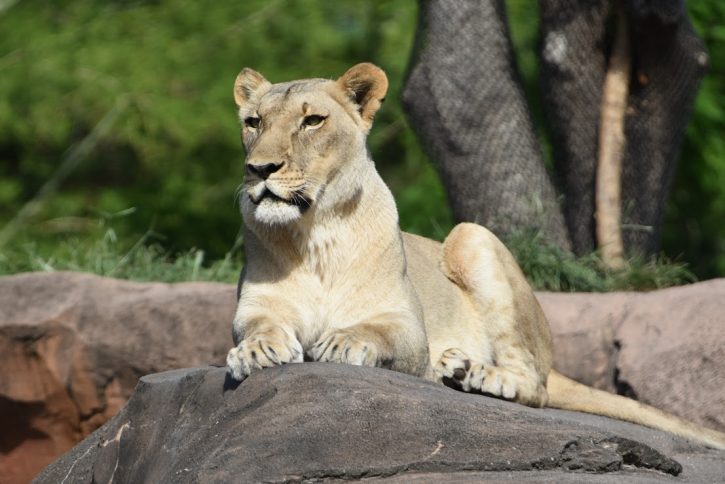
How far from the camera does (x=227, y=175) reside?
38.9 feet

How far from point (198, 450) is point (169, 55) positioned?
312 inches

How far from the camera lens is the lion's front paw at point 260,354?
4.41 metres

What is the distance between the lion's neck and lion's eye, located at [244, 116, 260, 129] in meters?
0.41

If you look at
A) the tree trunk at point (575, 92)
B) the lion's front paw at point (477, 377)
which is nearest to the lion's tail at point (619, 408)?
the lion's front paw at point (477, 377)

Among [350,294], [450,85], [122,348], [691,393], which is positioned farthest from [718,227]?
[350,294]

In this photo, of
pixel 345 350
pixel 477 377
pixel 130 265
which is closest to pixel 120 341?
pixel 130 265

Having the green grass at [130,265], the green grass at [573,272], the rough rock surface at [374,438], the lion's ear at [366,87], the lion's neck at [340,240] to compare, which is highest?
the lion's ear at [366,87]

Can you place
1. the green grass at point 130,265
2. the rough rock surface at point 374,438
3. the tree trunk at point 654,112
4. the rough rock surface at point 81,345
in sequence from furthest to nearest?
1. the green grass at point 130,265
2. the tree trunk at point 654,112
3. the rough rock surface at point 81,345
4. the rough rock surface at point 374,438

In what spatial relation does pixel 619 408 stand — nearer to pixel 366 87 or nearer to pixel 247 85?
pixel 366 87

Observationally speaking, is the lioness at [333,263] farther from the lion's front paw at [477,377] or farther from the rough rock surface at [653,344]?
the rough rock surface at [653,344]

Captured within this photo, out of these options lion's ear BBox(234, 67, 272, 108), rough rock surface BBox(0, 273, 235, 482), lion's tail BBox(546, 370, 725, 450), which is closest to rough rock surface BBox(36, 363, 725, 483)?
lion's tail BBox(546, 370, 725, 450)

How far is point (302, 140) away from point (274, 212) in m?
0.34

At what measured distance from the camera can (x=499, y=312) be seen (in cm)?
594

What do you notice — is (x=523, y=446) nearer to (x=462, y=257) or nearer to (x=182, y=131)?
(x=462, y=257)
